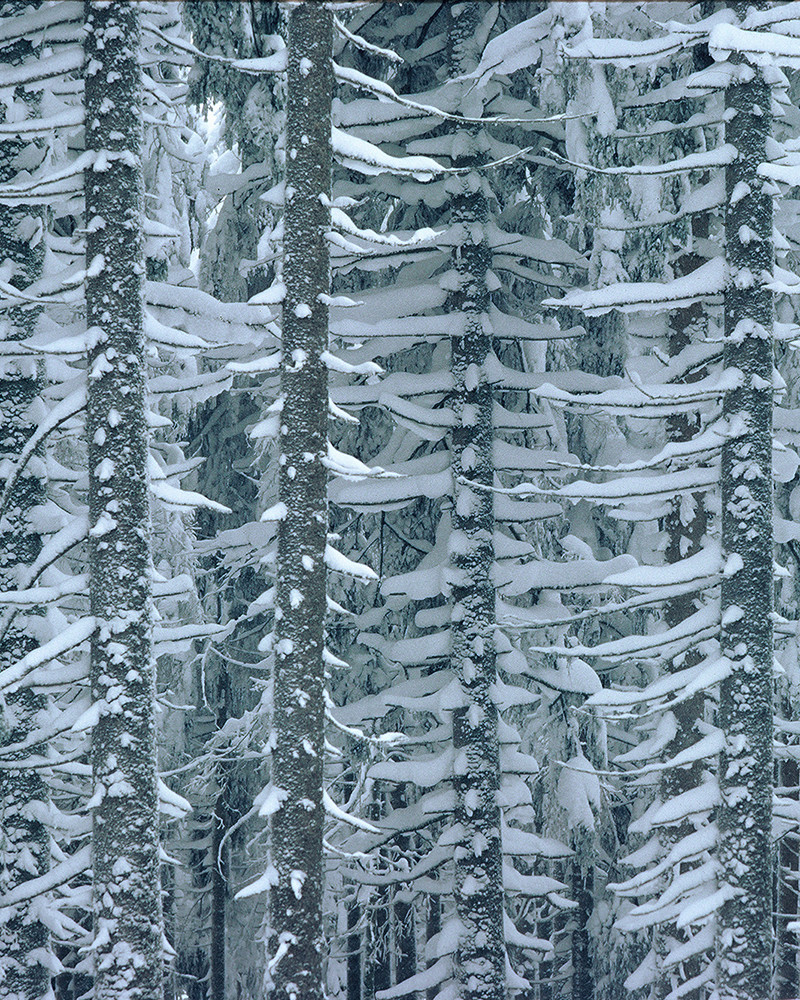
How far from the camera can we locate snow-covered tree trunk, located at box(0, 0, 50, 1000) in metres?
10.9

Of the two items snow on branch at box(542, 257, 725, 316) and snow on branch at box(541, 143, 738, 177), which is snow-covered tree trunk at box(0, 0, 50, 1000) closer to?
snow on branch at box(542, 257, 725, 316)

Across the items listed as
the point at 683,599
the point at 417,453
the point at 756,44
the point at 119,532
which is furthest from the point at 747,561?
the point at 417,453

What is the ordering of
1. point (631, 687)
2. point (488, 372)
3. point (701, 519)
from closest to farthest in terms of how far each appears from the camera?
point (488, 372) → point (701, 519) → point (631, 687)

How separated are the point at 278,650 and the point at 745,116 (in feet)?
21.2

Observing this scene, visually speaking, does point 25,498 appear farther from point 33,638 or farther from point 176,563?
point 176,563

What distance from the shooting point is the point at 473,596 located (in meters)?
12.4

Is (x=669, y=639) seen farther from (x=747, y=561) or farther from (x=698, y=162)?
(x=698, y=162)

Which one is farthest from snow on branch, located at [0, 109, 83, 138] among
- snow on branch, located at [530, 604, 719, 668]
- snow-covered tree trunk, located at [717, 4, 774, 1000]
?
snow on branch, located at [530, 604, 719, 668]

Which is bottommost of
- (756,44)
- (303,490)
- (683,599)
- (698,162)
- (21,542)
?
Result: (683,599)

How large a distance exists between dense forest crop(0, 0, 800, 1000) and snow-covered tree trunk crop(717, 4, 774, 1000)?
33 mm

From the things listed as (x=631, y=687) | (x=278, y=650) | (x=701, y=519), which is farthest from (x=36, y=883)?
(x=631, y=687)

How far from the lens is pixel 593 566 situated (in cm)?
1294

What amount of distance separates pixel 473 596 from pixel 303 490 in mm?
4437

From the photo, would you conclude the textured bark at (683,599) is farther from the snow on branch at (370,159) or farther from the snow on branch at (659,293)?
the snow on branch at (370,159)
